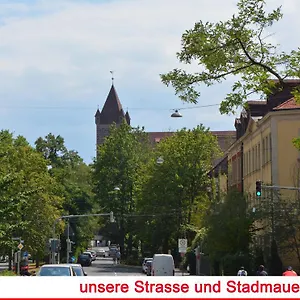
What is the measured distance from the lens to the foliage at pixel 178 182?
8300cm

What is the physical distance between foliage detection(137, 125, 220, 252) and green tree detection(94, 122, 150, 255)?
37.9 ft

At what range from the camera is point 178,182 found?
82562 millimetres

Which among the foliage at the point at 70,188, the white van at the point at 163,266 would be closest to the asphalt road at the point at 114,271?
the white van at the point at 163,266

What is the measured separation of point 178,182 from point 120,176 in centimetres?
2063

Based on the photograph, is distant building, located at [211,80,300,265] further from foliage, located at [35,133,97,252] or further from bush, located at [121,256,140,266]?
foliage, located at [35,133,97,252]

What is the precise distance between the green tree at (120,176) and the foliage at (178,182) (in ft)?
37.9

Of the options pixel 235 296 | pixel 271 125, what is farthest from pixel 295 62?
pixel 271 125

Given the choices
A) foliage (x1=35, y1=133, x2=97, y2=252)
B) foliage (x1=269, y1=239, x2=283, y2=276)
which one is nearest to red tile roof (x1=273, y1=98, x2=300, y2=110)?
foliage (x1=269, y1=239, x2=283, y2=276)

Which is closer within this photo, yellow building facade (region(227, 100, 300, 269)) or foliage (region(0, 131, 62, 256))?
yellow building facade (region(227, 100, 300, 269))

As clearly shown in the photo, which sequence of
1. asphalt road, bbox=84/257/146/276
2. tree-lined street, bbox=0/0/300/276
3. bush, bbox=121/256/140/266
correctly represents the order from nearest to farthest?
tree-lined street, bbox=0/0/300/276 → asphalt road, bbox=84/257/146/276 → bush, bbox=121/256/140/266

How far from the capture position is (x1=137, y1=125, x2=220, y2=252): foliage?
8300 cm

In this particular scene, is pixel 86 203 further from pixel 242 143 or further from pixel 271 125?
pixel 271 125

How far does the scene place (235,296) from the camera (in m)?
10.0

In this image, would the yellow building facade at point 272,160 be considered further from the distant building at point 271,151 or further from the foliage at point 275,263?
the foliage at point 275,263
